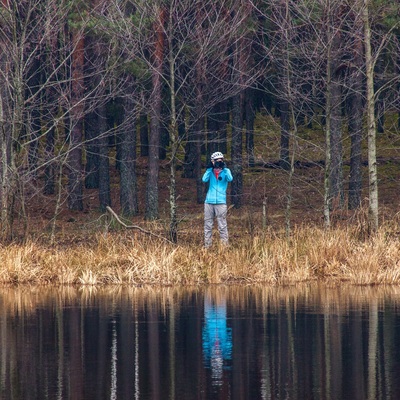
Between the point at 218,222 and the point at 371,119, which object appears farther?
the point at 371,119

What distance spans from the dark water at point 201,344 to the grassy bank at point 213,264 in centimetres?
114

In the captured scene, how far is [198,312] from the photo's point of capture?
13719 mm

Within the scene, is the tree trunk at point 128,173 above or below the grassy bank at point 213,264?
above

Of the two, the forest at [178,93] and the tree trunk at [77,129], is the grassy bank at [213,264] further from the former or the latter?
the tree trunk at [77,129]

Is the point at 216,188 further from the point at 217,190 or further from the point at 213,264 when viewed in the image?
the point at 213,264

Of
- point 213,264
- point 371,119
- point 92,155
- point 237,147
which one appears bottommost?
point 213,264

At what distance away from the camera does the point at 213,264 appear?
60.4ft

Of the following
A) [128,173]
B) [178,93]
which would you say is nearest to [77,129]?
[128,173]

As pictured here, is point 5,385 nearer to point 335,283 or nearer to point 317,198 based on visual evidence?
point 335,283

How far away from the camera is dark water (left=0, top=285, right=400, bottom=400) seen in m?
8.54

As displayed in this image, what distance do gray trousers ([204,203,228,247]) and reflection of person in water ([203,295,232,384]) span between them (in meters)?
5.47

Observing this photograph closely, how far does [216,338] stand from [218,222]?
9.34 meters

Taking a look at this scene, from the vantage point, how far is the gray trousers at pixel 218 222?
20.5m

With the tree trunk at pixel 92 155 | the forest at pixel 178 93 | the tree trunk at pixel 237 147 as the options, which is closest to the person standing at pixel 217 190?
the forest at pixel 178 93
